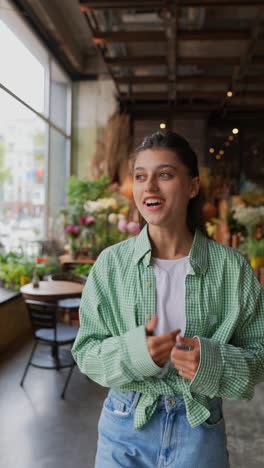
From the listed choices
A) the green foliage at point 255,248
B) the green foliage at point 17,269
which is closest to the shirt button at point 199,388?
the green foliage at point 255,248

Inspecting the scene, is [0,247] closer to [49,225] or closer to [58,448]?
[49,225]

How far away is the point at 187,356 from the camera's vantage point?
3.05 ft

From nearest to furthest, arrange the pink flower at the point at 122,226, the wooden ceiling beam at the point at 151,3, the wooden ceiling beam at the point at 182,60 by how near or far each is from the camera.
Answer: the wooden ceiling beam at the point at 151,3 → the pink flower at the point at 122,226 → the wooden ceiling beam at the point at 182,60

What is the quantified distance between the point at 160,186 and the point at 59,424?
2.50m

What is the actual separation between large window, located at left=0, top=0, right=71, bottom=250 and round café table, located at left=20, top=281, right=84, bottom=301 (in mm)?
1774

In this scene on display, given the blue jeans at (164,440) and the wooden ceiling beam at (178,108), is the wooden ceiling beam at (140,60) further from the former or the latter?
the blue jeans at (164,440)

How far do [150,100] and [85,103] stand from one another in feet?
4.11

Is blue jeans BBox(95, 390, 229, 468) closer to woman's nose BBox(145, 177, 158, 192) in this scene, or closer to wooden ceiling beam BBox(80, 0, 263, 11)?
woman's nose BBox(145, 177, 158, 192)

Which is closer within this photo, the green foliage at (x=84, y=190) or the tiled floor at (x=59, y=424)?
the tiled floor at (x=59, y=424)

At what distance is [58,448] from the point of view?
2.78m

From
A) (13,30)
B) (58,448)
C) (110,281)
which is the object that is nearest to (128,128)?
(13,30)

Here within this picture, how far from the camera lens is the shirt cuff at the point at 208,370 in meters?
0.94

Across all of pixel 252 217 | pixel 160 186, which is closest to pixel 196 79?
pixel 252 217

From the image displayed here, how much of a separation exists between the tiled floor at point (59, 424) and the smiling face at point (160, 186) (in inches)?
79.3
